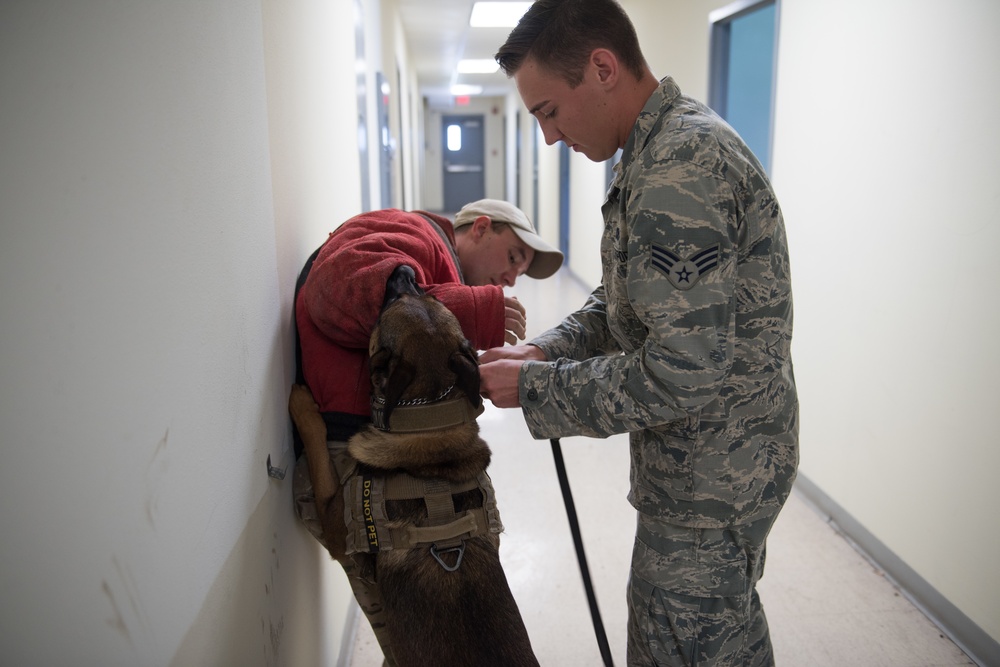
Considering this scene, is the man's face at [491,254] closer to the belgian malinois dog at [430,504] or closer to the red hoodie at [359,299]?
the red hoodie at [359,299]

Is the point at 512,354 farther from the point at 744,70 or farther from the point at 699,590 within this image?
the point at 744,70

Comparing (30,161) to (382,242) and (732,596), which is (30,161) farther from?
(732,596)

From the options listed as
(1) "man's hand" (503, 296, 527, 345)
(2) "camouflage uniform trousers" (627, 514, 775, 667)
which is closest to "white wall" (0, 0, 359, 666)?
(1) "man's hand" (503, 296, 527, 345)

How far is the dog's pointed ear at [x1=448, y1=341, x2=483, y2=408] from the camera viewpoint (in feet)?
4.35

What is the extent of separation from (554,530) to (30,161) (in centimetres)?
264

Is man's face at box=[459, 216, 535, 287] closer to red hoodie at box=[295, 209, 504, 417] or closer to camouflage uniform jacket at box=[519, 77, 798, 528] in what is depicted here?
red hoodie at box=[295, 209, 504, 417]

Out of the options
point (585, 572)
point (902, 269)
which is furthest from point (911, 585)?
point (585, 572)

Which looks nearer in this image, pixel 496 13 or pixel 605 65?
pixel 605 65

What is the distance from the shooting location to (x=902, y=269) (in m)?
2.49

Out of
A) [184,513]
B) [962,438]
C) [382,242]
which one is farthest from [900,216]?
[184,513]

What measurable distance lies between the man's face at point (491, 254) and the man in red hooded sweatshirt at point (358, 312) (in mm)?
269

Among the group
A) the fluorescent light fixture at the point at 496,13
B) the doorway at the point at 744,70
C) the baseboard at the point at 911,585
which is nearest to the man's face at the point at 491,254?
the baseboard at the point at 911,585

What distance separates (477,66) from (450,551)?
11798 mm

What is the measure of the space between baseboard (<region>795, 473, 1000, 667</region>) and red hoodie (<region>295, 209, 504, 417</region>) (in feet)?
5.92
